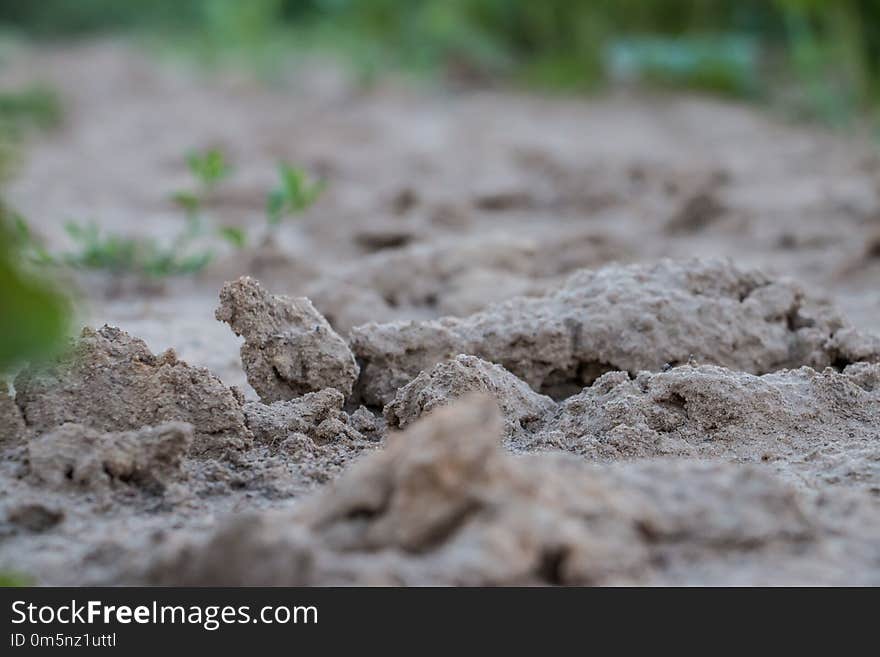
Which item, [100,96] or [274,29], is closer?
[100,96]

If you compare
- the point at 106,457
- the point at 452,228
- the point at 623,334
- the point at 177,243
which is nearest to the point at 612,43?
the point at 452,228

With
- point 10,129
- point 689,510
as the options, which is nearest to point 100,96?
point 10,129

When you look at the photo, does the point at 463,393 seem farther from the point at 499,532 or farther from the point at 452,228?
the point at 452,228

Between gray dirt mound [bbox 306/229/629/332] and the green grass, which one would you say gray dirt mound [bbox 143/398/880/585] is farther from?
the green grass

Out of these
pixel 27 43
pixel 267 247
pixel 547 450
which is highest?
pixel 27 43

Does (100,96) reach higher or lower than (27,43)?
lower

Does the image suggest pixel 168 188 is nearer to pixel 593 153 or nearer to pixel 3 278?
pixel 593 153
